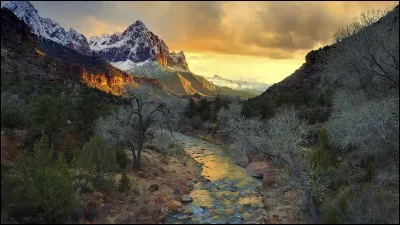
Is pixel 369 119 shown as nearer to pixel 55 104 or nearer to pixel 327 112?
pixel 55 104

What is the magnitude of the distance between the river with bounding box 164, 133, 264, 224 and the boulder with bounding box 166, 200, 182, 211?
0.49 metres

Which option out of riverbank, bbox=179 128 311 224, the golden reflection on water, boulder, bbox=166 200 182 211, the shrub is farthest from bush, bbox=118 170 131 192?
the shrub

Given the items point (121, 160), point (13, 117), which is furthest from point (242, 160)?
point (13, 117)

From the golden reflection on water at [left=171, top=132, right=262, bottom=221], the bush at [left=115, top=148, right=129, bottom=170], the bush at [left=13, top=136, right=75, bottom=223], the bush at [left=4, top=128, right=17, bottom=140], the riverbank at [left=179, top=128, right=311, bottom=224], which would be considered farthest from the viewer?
the bush at [left=115, top=148, right=129, bottom=170]

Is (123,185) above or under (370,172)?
under

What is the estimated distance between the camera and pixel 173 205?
24.0 meters

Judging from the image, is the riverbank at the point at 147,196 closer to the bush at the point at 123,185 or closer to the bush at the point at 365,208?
the bush at the point at 123,185

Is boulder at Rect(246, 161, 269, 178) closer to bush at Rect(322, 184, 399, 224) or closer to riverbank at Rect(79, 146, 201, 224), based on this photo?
riverbank at Rect(79, 146, 201, 224)

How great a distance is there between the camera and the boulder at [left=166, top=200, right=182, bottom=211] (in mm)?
23559

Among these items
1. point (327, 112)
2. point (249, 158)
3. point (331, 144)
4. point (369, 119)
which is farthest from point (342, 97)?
point (327, 112)

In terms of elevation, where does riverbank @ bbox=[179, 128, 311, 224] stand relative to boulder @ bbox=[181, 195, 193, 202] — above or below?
above

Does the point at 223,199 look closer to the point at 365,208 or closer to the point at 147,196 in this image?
the point at 147,196

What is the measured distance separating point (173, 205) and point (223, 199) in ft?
15.0

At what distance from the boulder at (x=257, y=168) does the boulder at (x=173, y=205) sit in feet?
41.3
